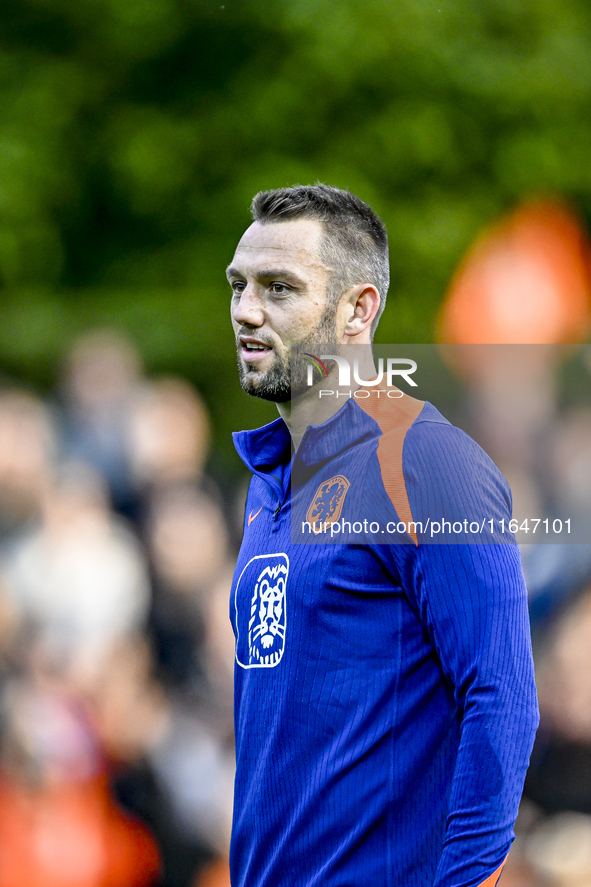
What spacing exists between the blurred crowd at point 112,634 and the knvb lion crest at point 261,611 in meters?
1.77

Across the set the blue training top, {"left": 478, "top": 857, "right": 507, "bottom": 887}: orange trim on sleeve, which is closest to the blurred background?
the blue training top

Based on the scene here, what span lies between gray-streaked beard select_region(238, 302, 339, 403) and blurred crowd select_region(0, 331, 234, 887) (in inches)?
70.6

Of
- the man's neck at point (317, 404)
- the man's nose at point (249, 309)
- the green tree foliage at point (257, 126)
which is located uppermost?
the green tree foliage at point (257, 126)

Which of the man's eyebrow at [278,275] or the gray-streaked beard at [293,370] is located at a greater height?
the man's eyebrow at [278,275]

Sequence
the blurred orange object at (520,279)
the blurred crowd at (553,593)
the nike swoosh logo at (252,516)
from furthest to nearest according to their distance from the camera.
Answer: the blurred orange object at (520,279), the blurred crowd at (553,593), the nike swoosh logo at (252,516)

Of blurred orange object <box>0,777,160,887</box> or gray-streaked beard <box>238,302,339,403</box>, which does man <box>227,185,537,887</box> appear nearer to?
gray-streaked beard <box>238,302,339,403</box>

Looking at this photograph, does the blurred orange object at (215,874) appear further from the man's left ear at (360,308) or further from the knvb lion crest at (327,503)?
the man's left ear at (360,308)

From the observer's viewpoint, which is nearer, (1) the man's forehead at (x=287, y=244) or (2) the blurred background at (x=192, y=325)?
(1) the man's forehead at (x=287, y=244)

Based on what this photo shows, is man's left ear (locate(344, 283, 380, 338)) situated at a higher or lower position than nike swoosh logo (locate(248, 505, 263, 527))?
higher

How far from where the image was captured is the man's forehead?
1776mm

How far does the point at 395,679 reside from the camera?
143cm

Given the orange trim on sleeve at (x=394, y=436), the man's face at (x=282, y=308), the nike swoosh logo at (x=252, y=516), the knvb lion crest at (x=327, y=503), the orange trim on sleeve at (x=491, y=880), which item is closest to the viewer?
the orange trim on sleeve at (x=491, y=880)

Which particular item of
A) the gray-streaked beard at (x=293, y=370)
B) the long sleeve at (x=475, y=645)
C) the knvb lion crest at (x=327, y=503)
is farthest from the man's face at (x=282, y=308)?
the long sleeve at (x=475, y=645)

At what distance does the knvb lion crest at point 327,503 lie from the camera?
5.07ft
